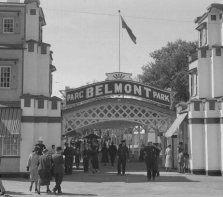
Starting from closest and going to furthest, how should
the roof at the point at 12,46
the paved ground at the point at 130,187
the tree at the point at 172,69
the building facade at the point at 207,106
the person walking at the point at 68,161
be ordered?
the paved ground at the point at 130,187
the building facade at the point at 207,106
the roof at the point at 12,46
the person walking at the point at 68,161
the tree at the point at 172,69

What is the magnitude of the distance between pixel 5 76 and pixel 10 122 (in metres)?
3.00

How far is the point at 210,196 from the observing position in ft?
52.1

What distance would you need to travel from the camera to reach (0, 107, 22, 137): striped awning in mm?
22906

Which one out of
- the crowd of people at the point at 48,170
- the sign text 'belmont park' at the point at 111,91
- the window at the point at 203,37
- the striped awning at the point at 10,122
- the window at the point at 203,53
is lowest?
the crowd of people at the point at 48,170

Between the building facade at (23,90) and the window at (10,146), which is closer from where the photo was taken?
the building facade at (23,90)

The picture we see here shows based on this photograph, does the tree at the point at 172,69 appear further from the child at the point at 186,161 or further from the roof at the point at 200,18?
the child at the point at 186,161

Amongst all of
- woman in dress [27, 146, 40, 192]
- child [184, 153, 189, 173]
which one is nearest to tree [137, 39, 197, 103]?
child [184, 153, 189, 173]

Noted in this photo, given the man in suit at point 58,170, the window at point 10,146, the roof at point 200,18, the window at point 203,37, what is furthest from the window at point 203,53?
the man in suit at point 58,170

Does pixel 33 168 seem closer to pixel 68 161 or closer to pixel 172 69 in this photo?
pixel 68 161

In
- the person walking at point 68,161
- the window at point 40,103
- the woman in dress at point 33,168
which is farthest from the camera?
the person walking at point 68,161

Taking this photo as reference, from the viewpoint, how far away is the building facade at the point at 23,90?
23297mm

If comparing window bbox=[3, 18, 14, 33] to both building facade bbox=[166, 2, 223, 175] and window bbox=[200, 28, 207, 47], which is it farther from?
window bbox=[200, 28, 207, 47]

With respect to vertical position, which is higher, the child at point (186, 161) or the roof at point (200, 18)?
the roof at point (200, 18)

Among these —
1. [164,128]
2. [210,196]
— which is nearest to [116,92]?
[164,128]
